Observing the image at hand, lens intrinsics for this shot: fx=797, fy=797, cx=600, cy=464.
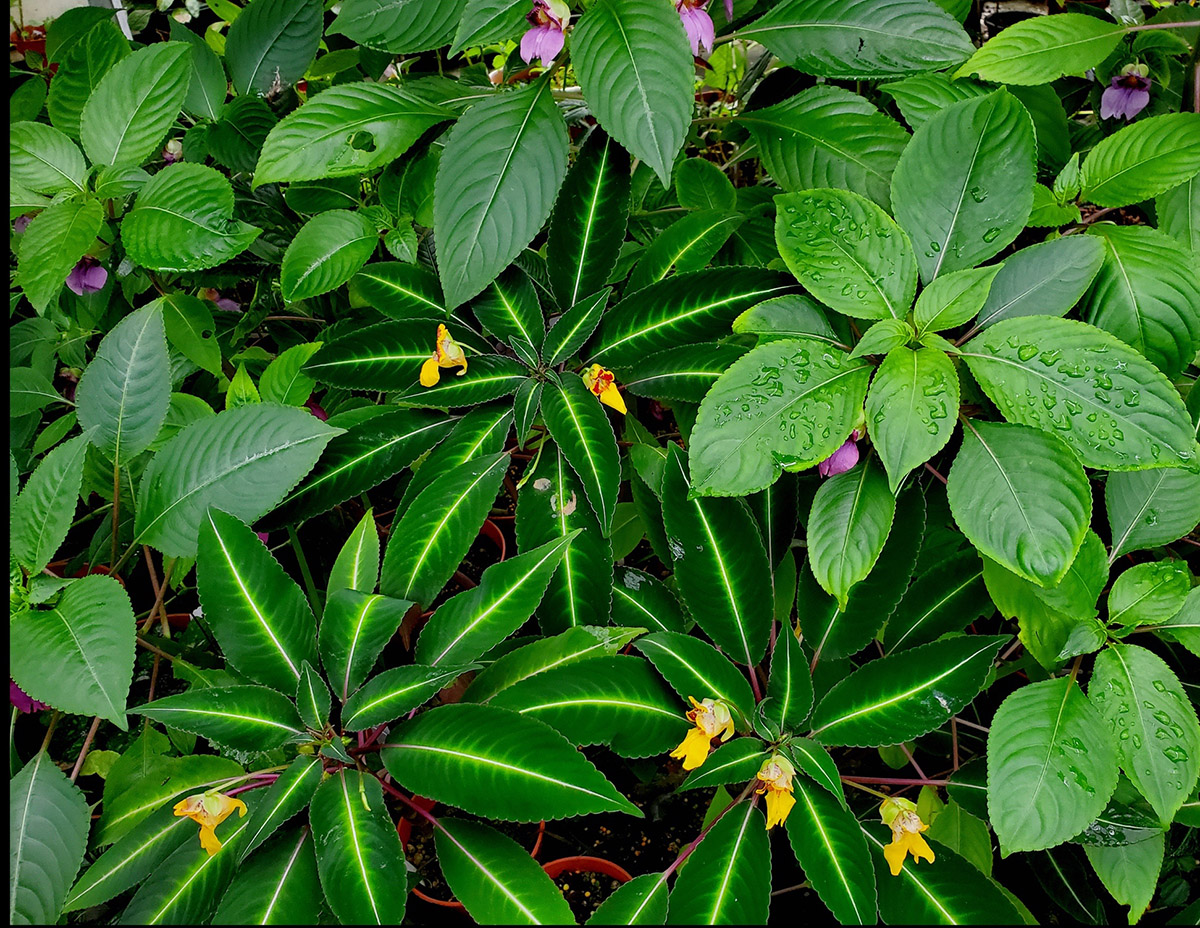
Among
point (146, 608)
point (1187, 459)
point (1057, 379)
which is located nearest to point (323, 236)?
point (146, 608)

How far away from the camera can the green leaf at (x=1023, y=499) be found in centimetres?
Result: 80

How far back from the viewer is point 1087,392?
0.84 metres

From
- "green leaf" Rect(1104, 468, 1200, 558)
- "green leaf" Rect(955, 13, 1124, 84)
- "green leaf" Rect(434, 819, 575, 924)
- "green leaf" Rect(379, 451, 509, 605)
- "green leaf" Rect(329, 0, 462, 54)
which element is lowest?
"green leaf" Rect(434, 819, 575, 924)

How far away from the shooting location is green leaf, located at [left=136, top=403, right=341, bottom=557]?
1.00 m

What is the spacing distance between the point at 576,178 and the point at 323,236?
0.38 m

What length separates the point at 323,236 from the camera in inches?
45.9

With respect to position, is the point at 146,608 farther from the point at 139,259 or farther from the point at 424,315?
the point at 424,315

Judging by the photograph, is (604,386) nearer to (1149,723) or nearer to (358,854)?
(358,854)

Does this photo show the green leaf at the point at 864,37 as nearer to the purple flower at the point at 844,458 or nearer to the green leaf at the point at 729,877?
the purple flower at the point at 844,458

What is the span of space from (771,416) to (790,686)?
336 millimetres

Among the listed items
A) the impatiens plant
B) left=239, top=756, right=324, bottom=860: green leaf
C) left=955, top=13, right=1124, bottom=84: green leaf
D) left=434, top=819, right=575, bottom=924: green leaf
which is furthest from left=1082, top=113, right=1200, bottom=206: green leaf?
left=239, top=756, right=324, bottom=860: green leaf

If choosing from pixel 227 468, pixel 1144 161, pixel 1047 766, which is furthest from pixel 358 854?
pixel 1144 161

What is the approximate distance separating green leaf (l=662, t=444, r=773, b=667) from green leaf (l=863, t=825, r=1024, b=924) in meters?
0.29

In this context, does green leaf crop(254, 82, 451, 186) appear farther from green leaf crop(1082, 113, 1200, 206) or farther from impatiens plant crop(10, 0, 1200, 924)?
green leaf crop(1082, 113, 1200, 206)
